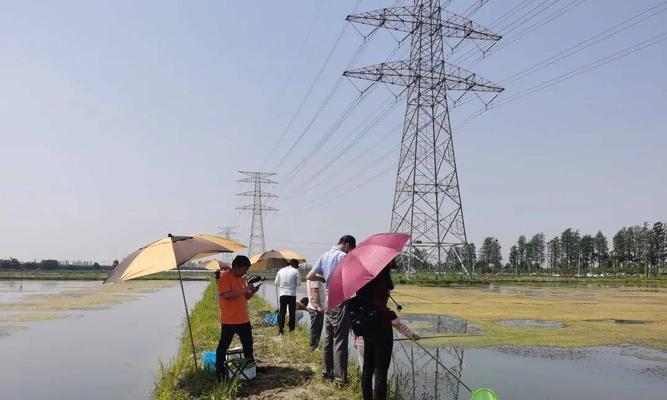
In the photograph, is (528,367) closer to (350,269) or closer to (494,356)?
(494,356)

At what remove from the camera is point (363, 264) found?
4941 millimetres

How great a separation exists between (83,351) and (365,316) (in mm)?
10360

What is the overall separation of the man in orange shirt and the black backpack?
2240 millimetres

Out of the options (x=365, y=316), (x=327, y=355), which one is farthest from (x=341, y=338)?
(x=365, y=316)

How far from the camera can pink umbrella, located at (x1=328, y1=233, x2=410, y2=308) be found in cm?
481

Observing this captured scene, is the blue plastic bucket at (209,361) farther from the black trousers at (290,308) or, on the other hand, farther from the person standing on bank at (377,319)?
the person standing on bank at (377,319)

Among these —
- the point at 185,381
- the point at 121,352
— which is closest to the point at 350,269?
the point at 185,381

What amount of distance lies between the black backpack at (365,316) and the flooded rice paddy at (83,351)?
5160mm

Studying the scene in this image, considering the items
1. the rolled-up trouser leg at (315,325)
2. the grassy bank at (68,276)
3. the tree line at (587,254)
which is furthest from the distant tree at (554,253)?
the rolled-up trouser leg at (315,325)

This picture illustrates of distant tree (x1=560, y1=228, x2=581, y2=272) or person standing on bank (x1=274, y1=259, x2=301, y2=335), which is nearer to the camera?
person standing on bank (x1=274, y1=259, x2=301, y2=335)

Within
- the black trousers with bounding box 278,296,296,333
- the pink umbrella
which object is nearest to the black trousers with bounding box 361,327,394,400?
the pink umbrella

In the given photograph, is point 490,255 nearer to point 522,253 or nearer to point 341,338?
point 522,253

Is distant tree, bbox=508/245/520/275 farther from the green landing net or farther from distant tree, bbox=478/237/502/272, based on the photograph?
the green landing net

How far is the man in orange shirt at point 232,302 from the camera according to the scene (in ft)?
23.1
